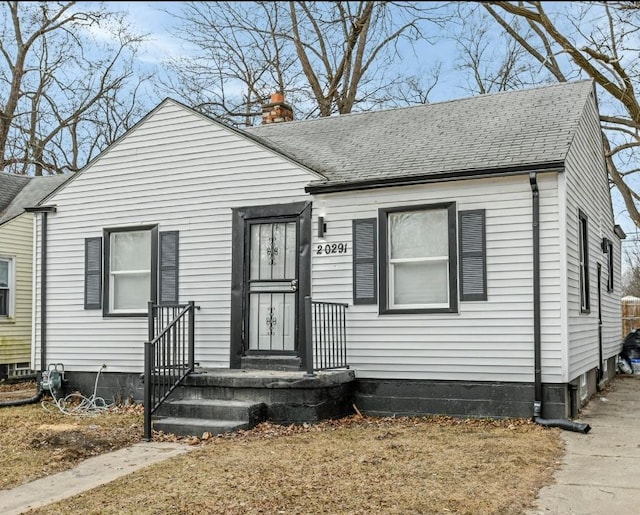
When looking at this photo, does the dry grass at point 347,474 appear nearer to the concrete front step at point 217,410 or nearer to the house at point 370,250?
the concrete front step at point 217,410

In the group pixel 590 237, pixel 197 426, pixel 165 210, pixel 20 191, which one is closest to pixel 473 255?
pixel 590 237

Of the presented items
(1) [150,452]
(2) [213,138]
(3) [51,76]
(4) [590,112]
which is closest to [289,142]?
(2) [213,138]

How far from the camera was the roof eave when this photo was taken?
283 inches

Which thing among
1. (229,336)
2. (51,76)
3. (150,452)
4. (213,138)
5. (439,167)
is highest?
(51,76)

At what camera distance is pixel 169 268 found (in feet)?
30.3

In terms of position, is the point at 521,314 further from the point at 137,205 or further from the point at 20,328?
the point at 20,328

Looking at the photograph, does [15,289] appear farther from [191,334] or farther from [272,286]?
[272,286]

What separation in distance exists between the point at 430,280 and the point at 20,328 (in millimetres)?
9346

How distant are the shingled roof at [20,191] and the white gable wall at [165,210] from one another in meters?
4.30

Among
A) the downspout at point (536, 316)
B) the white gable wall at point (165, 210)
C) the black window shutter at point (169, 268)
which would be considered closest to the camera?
the downspout at point (536, 316)

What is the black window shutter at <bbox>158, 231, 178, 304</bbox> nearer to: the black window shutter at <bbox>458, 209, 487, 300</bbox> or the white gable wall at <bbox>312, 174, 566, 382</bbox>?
the white gable wall at <bbox>312, 174, 566, 382</bbox>

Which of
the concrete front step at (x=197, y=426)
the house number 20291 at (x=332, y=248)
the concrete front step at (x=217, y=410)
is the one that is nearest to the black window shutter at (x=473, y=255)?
the house number 20291 at (x=332, y=248)

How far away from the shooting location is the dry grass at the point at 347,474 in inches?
180

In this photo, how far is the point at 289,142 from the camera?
33.8 feet
